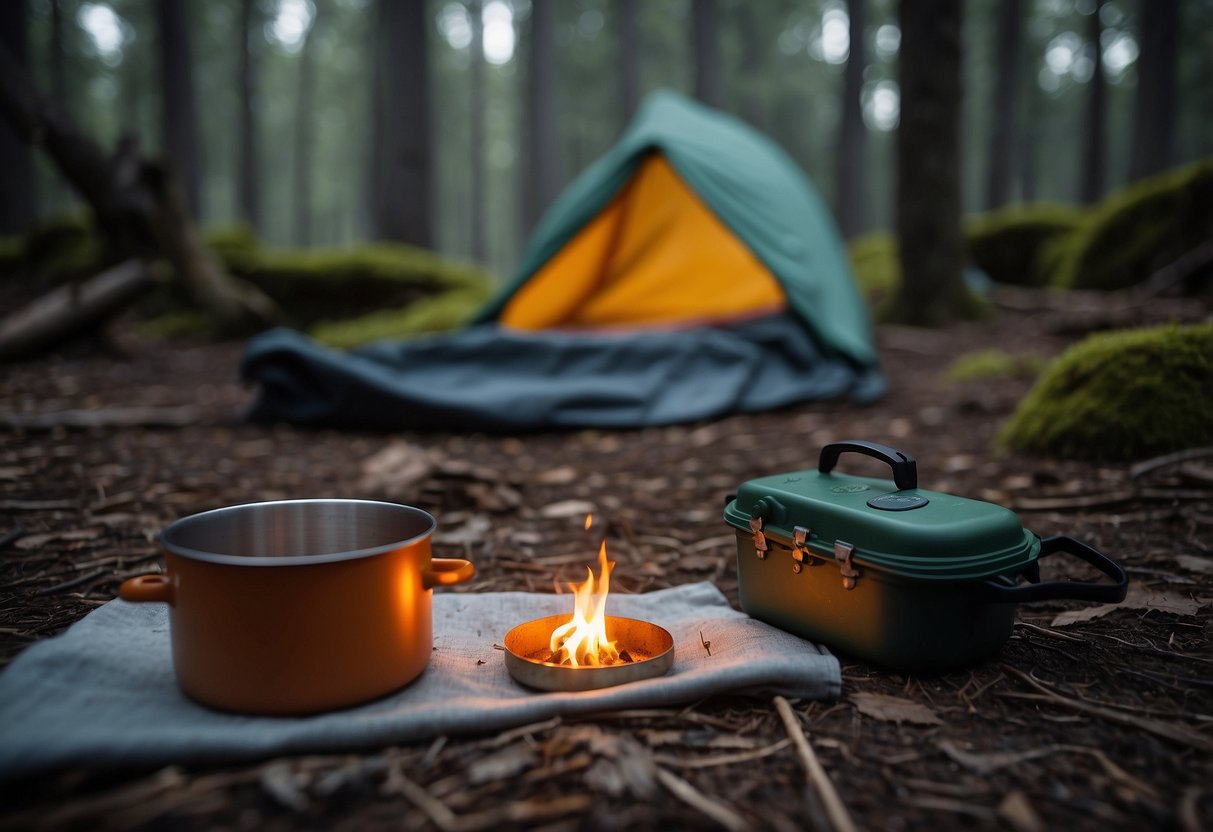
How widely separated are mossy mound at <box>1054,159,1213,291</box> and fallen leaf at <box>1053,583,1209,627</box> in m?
5.09

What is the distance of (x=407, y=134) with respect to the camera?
9.24m

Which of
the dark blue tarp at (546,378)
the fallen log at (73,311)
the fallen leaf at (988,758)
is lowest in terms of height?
the fallen leaf at (988,758)

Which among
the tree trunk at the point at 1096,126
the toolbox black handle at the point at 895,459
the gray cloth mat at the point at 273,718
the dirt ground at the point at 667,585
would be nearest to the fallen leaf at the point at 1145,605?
the dirt ground at the point at 667,585

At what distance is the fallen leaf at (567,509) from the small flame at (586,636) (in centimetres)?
100

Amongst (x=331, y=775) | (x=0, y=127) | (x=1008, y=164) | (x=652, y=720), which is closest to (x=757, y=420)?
(x=652, y=720)

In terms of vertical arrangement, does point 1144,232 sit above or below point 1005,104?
below

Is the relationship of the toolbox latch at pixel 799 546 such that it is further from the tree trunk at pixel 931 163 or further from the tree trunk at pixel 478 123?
the tree trunk at pixel 478 123

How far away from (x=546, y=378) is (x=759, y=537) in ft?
8.83

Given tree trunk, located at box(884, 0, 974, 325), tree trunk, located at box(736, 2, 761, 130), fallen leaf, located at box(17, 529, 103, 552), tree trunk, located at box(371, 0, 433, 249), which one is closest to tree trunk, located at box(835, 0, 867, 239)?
tree trunk, located at box(736, 2, 761, 130)

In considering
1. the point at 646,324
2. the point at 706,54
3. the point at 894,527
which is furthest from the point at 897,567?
the point at 706,54

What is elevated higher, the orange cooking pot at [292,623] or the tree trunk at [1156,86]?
the tree trunk at [1156,86]

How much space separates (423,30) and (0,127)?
672 centimetres

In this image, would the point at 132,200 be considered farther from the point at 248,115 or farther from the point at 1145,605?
the point at 248,115

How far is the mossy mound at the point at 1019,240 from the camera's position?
8430mm
